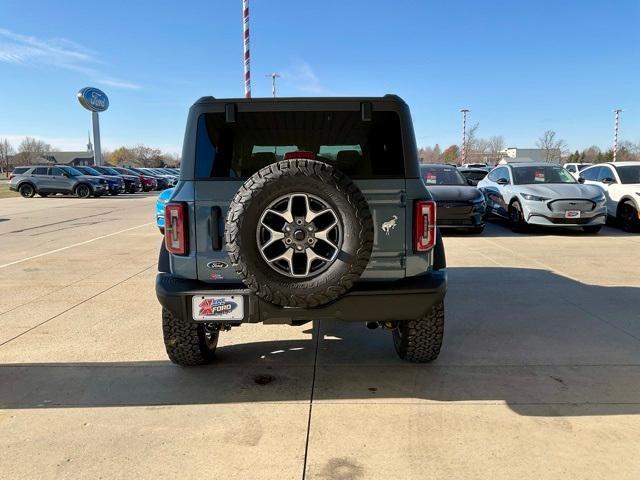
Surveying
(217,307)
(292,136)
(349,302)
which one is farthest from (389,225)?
(217,307)

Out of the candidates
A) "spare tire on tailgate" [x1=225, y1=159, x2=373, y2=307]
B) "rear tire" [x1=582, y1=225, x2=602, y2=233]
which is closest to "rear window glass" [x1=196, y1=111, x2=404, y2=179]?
"spare tire on tailgate" [x1=225, y1=159, x2=373, y2=307]

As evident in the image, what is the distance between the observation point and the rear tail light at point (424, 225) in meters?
3.16

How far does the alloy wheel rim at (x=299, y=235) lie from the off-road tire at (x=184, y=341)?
1.02 meters

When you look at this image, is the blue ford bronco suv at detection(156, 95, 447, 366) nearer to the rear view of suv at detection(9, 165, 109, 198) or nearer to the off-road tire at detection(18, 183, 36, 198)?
the rear view of suv at detection(9, 165, 109, 198)

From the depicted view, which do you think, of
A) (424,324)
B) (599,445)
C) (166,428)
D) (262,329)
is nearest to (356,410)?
(424,324)

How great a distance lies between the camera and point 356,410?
314cm

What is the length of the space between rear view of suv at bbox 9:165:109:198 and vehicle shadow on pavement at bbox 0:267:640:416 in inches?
929

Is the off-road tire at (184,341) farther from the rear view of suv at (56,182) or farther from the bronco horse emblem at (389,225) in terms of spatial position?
the rear view of suv at (56,182)

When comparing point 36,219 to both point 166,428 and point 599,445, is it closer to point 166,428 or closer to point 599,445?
point 166,428

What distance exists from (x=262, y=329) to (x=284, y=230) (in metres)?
2.10

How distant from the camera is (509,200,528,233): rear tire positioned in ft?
36.1

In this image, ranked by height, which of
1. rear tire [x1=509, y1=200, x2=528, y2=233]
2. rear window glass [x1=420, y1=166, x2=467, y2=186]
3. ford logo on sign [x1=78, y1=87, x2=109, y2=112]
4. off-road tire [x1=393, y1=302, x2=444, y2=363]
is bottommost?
off-road tire [x1=393, y1=302, x2=444, y2=363]

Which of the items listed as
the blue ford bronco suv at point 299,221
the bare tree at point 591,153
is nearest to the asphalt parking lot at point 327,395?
the blue ford bronco suv at point 299,221

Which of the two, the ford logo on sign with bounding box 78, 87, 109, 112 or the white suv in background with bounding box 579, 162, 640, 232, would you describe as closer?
the white suv in background with bounding box 579, 162, 640, 232
